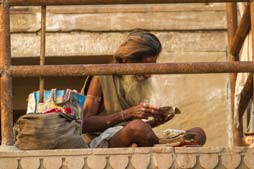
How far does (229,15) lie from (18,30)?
7.64 ft

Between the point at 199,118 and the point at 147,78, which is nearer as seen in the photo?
the point at 147,78

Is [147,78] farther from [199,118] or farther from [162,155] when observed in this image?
[199,118]

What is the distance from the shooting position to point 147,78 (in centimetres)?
739

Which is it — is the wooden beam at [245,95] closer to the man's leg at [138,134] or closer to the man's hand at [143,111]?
the man's hand at [143,111]

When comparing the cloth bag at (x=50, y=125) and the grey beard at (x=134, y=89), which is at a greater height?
the grey beard at (x=134, y=89)

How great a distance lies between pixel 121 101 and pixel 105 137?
50 centimetres

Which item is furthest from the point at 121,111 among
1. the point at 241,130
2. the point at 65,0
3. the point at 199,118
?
the point at 199,118

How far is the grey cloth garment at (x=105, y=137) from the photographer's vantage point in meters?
6.72

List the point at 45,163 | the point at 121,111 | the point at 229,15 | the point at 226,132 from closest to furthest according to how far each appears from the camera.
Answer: the point at 45,163, the point at 121,111, the point at 229,15, the point at 226,132

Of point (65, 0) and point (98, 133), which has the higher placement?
point (65, 0)

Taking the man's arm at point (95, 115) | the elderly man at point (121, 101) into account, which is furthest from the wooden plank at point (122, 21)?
the man's arm at point (95, 115)

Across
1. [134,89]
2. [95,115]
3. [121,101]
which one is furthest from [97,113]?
[134,89]

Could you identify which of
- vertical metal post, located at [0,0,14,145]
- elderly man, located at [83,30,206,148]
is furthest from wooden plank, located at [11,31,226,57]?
vertical metal post, located at [0,0,14,145]

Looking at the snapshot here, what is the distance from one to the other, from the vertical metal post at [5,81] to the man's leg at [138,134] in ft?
2.38
